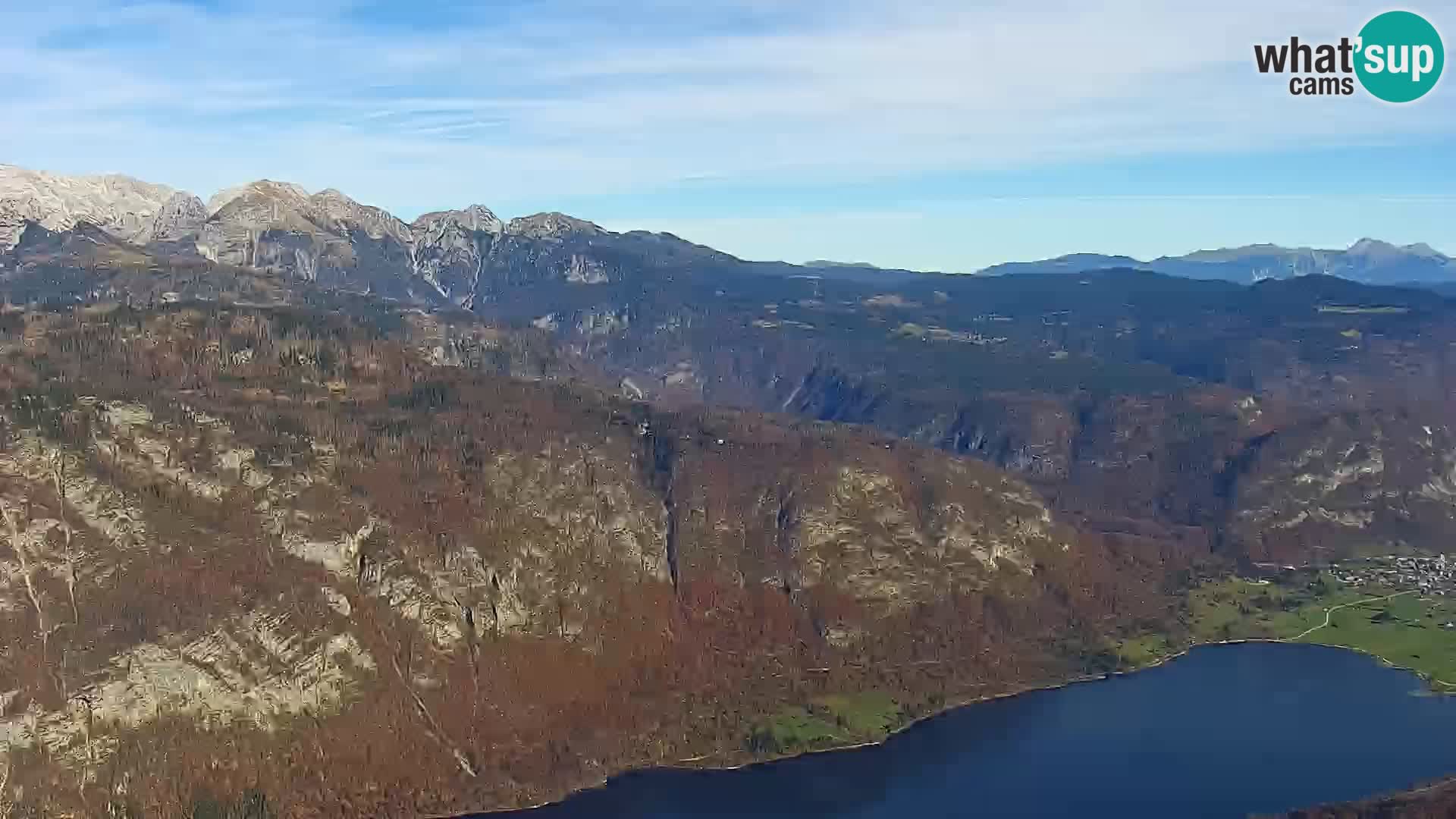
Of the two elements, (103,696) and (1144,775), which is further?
(1144,775)

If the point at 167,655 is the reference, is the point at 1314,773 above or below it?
below

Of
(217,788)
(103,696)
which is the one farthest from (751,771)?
(103,696)

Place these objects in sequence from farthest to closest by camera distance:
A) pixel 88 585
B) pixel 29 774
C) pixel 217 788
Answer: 1. pixel 88 585
2. pixel 217 788
3. pixel 29 774

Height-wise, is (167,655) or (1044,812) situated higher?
(167,655)

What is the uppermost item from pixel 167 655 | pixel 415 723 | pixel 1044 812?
pixel 167 655

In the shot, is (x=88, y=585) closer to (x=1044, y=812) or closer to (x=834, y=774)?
(x=834, y=774)

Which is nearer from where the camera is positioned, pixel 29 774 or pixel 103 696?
pixel 29 774

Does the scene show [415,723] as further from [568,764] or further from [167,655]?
[167,655]

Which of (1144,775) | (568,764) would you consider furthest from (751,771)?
(1144,775)

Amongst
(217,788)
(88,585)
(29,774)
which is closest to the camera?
(29,774)
